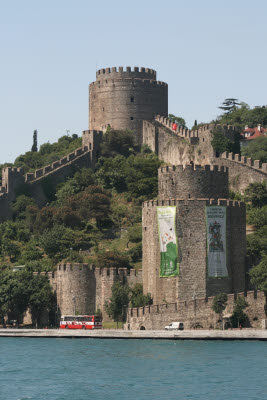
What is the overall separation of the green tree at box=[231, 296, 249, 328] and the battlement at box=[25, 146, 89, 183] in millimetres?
35690

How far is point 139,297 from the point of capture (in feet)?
268

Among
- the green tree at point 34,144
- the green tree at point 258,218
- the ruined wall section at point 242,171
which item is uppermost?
the green tree at point 34,144

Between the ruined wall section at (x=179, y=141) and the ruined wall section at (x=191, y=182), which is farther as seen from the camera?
the ruined wall section at (x=179, y=141)

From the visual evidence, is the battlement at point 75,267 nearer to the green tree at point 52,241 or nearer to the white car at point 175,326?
the green tree at point 52,241

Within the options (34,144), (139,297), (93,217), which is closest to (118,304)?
(139,297)

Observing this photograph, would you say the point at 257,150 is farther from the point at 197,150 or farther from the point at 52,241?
the point at 52,241

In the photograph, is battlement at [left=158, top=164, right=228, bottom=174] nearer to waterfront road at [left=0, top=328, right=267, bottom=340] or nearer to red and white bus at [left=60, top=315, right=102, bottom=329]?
red and white bus at [left=60, top=315, right=102, bottom=329]

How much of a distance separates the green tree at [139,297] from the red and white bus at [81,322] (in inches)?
113

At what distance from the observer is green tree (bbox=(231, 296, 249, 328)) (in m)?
76.2

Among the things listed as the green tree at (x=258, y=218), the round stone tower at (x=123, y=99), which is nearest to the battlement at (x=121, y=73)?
the round stone tower at (x=123, y=99)

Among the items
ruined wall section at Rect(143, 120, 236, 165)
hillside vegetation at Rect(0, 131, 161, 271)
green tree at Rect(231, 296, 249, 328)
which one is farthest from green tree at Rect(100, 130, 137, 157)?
green tree at Rect(231, 296, 249, 328)

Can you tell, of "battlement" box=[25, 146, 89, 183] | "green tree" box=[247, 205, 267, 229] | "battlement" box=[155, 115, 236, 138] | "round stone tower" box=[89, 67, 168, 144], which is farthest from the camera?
"round stone tower" box=[89, 67, 168, 144]

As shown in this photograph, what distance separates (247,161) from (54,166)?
66.8 feet

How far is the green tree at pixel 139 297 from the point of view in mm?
80938
